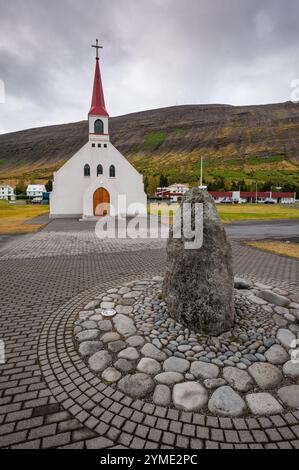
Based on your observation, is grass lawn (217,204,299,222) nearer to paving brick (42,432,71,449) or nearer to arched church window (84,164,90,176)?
arched church window (84,164,90,176)

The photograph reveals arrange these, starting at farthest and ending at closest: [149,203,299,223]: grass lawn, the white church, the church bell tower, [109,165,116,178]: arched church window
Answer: [109,165,116,178]: arched church window < [149,203,299,223]: grass lawn < the church bell tower < the white church

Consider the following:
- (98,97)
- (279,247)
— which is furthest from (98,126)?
(279,247)

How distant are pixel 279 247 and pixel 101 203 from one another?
20252mm

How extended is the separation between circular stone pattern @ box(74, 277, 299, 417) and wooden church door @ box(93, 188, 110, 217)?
23586 millimetres

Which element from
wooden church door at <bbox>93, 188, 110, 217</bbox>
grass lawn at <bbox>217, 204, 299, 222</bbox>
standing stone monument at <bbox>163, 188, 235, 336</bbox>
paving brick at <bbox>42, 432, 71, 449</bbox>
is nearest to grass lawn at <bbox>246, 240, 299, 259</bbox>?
standing stone monument at <bbox>163, 188, 235, 336</bbox>

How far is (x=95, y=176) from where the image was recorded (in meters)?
29.5

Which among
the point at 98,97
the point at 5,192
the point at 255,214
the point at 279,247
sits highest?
the point at 98,97

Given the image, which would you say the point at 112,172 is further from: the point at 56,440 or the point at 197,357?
the point at 56,440

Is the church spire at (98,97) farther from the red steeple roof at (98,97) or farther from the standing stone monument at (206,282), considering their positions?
the standing stone monument at (206,282)

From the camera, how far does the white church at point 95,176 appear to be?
28891mm

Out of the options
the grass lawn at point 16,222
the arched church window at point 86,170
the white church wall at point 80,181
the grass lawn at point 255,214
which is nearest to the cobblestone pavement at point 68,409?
the grass lawn at point 16,222

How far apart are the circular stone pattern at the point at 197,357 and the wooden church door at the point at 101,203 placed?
23.6 meters

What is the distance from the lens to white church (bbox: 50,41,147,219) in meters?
28.9
